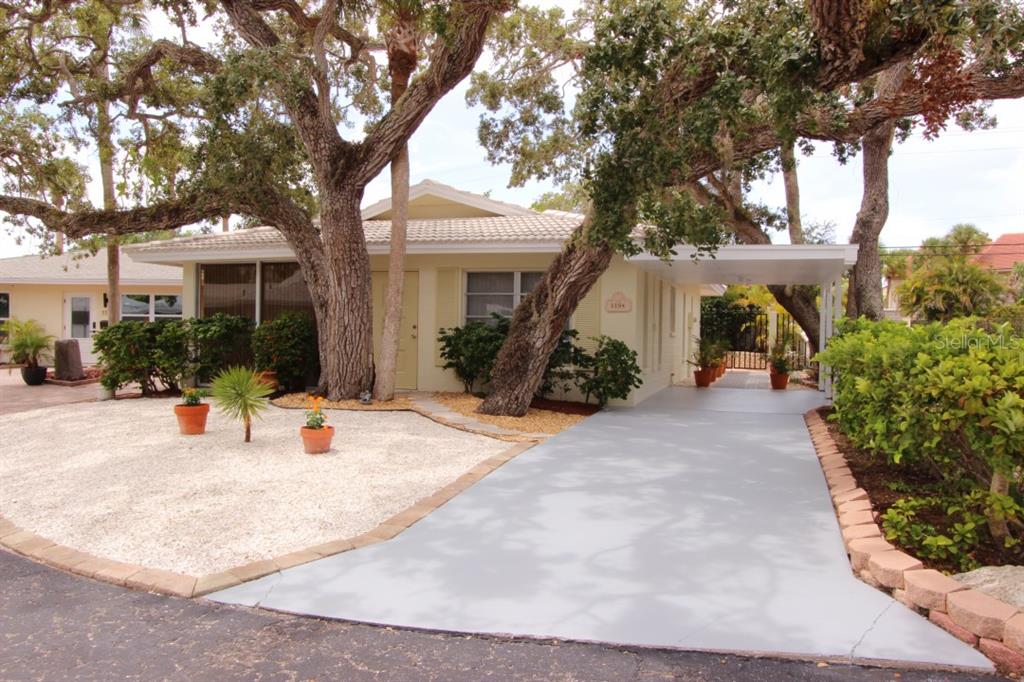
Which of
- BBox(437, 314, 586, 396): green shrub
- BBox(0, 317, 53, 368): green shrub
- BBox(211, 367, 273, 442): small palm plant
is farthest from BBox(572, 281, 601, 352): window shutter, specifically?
BBox(0, 317, 53, 368): green shrub

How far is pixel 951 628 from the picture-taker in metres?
3.48

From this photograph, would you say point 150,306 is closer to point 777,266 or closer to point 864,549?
point 777,266

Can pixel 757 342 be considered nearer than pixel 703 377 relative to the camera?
No

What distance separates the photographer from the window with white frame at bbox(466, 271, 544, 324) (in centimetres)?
1269

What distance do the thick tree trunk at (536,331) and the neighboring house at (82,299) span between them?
15.1m

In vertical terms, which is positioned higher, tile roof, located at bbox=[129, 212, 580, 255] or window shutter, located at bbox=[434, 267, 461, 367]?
tile roof, located at bbox=[129, 212, 580, 255]

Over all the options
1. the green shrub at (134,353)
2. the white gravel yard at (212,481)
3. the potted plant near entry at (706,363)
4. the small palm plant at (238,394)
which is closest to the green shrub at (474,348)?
the white gravel yard at (212,481)

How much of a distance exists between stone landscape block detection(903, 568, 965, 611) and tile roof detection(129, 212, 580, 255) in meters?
8.26

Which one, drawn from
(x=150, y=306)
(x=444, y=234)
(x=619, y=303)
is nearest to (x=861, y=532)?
(x=619, y=303)

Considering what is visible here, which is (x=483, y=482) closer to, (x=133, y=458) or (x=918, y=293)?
(x=133, y=458)

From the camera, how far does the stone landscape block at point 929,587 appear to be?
3.59 meters

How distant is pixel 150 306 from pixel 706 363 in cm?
1699

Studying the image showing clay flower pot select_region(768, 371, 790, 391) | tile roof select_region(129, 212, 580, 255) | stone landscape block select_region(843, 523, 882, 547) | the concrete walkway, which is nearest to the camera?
the concrete walkway

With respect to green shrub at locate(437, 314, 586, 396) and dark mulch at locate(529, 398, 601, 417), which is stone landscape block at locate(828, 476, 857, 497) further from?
green shrub at locate(437, 314, 586, 396)
